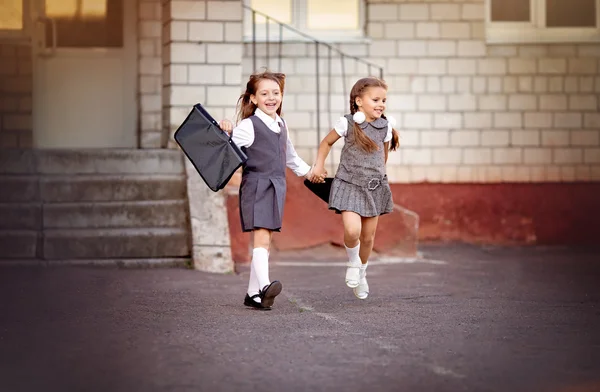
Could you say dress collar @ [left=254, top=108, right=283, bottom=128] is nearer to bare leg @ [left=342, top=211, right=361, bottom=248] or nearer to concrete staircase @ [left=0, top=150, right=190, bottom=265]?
bare leg @ [left=342, top=211, right=361, bottom=248]

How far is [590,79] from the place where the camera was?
11750mm

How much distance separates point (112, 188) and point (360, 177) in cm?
299

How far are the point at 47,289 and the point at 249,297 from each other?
161 centimetres

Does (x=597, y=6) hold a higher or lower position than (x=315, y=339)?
higher

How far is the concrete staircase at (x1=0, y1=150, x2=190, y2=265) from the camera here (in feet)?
29.0

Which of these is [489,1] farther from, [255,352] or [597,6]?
[255,352]

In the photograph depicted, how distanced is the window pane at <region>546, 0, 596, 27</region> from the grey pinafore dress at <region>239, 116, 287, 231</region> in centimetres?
590

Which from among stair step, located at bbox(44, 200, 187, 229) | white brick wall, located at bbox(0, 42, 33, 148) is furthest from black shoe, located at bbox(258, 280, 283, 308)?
white brick wall, located at bbox(0, 42, 33, 148)

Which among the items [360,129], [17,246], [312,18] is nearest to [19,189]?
[17,246]

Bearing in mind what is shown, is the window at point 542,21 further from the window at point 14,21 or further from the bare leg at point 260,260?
the bare leg at point 260,260

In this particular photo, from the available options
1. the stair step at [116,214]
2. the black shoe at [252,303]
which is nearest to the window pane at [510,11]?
the stair step at [116,214]

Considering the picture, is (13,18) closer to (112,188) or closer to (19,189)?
(19,189)

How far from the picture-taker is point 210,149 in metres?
6.91

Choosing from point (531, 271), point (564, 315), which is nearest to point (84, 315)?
point (564, 315)
